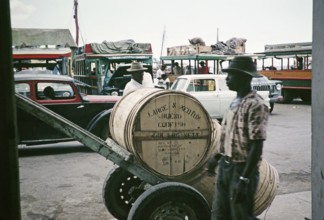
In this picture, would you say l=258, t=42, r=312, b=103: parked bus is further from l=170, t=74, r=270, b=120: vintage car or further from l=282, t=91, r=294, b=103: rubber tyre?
l=170, t=74, r=270, b=120: vintage car

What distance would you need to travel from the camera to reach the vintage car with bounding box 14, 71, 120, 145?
927cm

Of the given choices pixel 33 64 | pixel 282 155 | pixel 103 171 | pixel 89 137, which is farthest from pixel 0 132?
pixel 33 64

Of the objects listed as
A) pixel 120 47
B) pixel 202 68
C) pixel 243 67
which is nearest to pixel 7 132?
pixel 243 67

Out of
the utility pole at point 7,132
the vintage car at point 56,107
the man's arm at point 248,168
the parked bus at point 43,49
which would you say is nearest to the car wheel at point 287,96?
the parked bus at point 43,49

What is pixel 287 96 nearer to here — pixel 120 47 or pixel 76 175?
pixel 120 47

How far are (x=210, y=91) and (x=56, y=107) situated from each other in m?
5.85

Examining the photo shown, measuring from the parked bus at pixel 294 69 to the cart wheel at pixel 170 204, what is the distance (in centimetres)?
1786

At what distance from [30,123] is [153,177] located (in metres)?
5.76

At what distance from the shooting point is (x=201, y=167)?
14.7 ft

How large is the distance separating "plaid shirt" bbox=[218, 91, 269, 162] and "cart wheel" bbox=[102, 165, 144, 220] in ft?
5.18

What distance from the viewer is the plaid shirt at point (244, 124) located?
11.1ft

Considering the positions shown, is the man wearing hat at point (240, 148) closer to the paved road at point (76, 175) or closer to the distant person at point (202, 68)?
the paved road at point (76, 175)

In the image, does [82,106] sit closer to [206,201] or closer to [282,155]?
[282,155]

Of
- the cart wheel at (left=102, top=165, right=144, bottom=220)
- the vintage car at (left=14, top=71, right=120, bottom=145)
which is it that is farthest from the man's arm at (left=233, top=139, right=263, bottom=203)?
the vintage car at (left=14, top=71, right=120, bottom=145)
